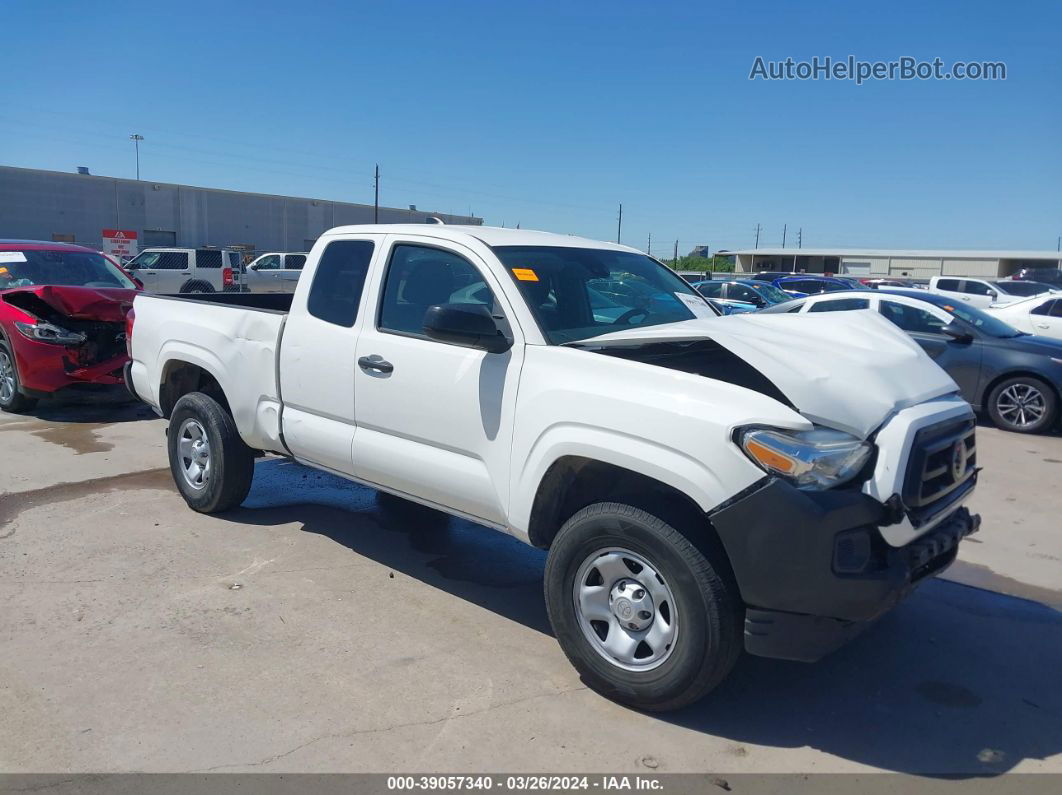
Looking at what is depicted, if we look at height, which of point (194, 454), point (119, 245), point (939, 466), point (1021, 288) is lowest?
point (194, 454)

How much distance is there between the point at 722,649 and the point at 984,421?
9081mm

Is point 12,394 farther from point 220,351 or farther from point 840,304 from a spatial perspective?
point 840,304

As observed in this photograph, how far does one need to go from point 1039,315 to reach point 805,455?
15.4m

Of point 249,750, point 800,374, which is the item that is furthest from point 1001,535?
point 249,750

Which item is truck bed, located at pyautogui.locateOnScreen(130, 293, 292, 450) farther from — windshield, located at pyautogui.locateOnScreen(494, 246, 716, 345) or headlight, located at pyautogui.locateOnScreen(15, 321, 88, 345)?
headlight, located at pyautogui.locateOnScreen(15, 321, 88, 345)

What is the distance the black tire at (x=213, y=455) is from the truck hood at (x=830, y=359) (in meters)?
2.85

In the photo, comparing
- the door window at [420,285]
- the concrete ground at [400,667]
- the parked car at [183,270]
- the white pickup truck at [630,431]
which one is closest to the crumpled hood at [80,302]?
the concrete ground at [400,667]

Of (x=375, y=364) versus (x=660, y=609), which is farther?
(x=375, y=364)

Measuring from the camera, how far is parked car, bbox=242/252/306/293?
30047mm

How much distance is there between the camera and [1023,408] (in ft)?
33.1

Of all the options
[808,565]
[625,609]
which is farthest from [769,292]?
[808,565]

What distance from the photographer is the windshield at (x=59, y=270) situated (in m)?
9.65

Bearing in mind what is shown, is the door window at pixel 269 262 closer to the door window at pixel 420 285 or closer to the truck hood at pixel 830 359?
the door window at pixel 420 285

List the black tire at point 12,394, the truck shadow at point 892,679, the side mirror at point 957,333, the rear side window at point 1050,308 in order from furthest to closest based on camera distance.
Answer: the rear side window at point 1050,308, the side mirror at point 957,333, the black tire at point 12,394, the truck shadow at point 892,679
